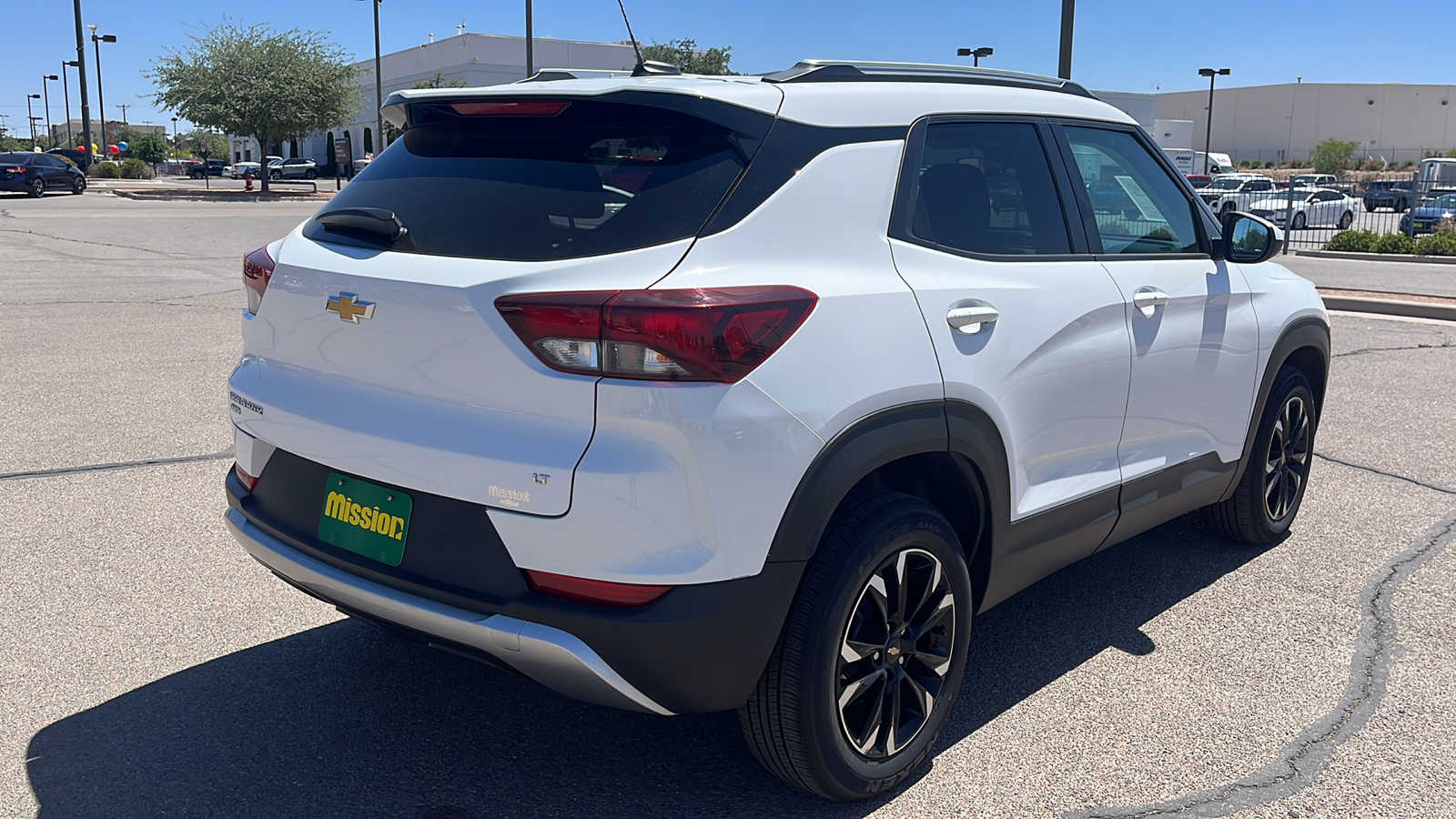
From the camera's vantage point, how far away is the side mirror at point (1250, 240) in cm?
444

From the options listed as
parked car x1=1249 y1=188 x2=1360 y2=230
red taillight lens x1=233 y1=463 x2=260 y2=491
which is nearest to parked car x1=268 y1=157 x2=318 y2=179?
parked car x1=1249 y1=188 x2=1360 y2=230

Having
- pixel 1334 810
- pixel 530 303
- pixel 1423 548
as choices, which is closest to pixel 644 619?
pixel 530 303

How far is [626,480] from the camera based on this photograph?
2494mm

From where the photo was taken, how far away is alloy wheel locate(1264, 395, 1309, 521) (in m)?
5.00

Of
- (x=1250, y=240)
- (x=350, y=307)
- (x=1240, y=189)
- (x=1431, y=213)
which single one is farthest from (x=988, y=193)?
(x=1240, y=189)

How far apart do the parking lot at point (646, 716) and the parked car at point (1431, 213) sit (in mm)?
23739

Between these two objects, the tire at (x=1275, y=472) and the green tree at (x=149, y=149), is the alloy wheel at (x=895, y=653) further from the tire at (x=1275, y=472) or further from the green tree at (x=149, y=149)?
the green tree at (x=149, y=149)

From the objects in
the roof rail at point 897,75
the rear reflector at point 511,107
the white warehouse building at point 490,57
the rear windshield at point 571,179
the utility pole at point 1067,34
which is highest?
the white warehouse building at point 490,57

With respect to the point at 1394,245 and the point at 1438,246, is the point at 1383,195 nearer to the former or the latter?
the point at 1394,245

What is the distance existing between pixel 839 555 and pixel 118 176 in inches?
2600

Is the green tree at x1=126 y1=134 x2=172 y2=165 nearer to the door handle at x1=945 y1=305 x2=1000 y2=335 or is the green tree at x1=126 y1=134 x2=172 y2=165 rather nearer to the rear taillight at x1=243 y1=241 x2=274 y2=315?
the rear taillight at x1=243 y1=241 x2=274 y2=315

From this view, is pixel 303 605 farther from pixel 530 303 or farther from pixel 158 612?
pixel 530 303

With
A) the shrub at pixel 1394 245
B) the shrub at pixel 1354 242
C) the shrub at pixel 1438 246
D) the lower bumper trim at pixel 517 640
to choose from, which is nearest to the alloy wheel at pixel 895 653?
the lower bumper trim at pixel 517 640

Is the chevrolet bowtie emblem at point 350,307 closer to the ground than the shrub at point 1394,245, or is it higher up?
higher up
